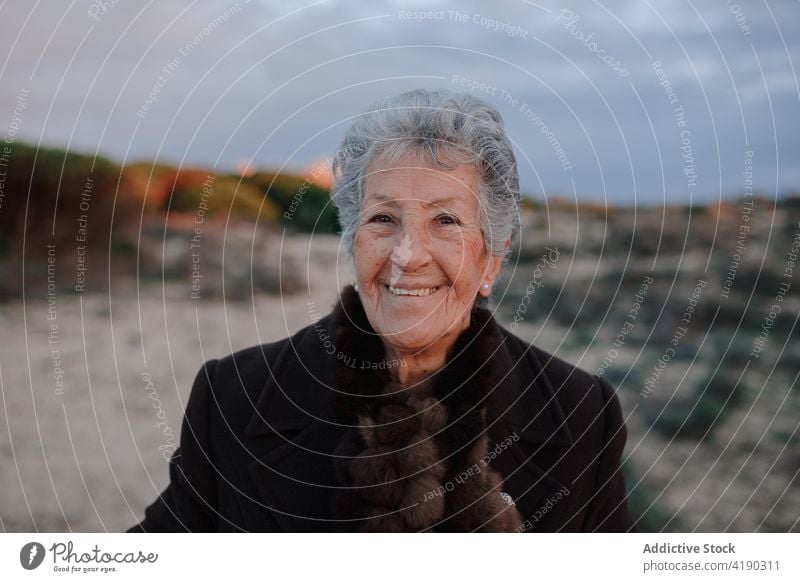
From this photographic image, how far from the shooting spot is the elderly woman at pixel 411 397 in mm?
1761

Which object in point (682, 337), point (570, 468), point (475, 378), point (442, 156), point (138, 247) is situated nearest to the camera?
point (442, 156)

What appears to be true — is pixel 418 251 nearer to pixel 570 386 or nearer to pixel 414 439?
pixel 414 439

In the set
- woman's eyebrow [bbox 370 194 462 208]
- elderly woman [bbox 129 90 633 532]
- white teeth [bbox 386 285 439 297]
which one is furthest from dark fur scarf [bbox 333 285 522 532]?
woman's eyebrow [bbox 370 194 462 208]

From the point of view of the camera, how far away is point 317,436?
1959 millimetres

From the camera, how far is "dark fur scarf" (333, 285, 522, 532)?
1.77m

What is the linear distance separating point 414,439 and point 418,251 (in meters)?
0.40

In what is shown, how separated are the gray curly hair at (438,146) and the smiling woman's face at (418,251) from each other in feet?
0.08

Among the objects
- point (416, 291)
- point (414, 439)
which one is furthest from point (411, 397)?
point (416, 291)

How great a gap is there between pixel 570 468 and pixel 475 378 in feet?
1.14

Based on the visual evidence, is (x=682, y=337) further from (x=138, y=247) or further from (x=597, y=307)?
(x=138, y=247)
